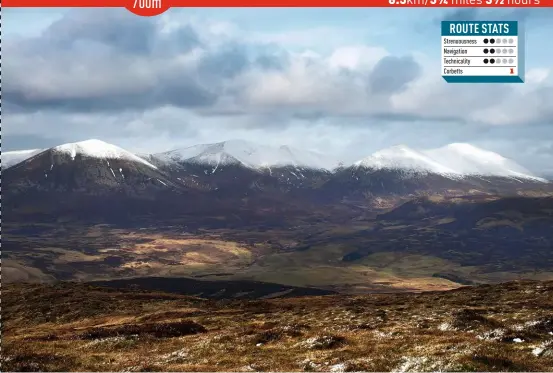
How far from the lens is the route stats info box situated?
38.5 m

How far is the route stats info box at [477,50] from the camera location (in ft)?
126

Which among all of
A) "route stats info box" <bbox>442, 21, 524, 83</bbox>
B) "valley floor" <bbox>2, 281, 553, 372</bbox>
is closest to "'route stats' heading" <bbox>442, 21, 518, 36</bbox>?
"route stats info box" <bbox>442, 21, 524, 83</bbox>

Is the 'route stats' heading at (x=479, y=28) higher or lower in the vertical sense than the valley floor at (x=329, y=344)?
higher

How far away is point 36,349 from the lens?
53.1 m

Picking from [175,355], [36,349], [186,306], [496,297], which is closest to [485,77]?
[175,355]

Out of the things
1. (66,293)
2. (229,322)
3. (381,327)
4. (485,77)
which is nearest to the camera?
(485,77)

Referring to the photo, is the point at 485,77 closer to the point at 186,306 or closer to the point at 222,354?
the point at 222,354

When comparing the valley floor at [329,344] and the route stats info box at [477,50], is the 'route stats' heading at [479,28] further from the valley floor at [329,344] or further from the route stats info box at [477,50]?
the valley floor at [329,344]

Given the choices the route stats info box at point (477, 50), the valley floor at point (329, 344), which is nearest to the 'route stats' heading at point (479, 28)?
the route stats info box at point (477, 50)

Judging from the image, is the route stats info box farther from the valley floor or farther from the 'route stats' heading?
the valley floor

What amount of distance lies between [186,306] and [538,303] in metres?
72.5

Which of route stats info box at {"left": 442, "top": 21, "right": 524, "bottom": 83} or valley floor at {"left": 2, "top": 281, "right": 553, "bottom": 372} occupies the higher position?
route stats info box at {"left": 442, "top": 21, "right": 524, "bottom": 83}

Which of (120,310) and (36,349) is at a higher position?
(36,349)

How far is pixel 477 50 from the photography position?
38656mm
